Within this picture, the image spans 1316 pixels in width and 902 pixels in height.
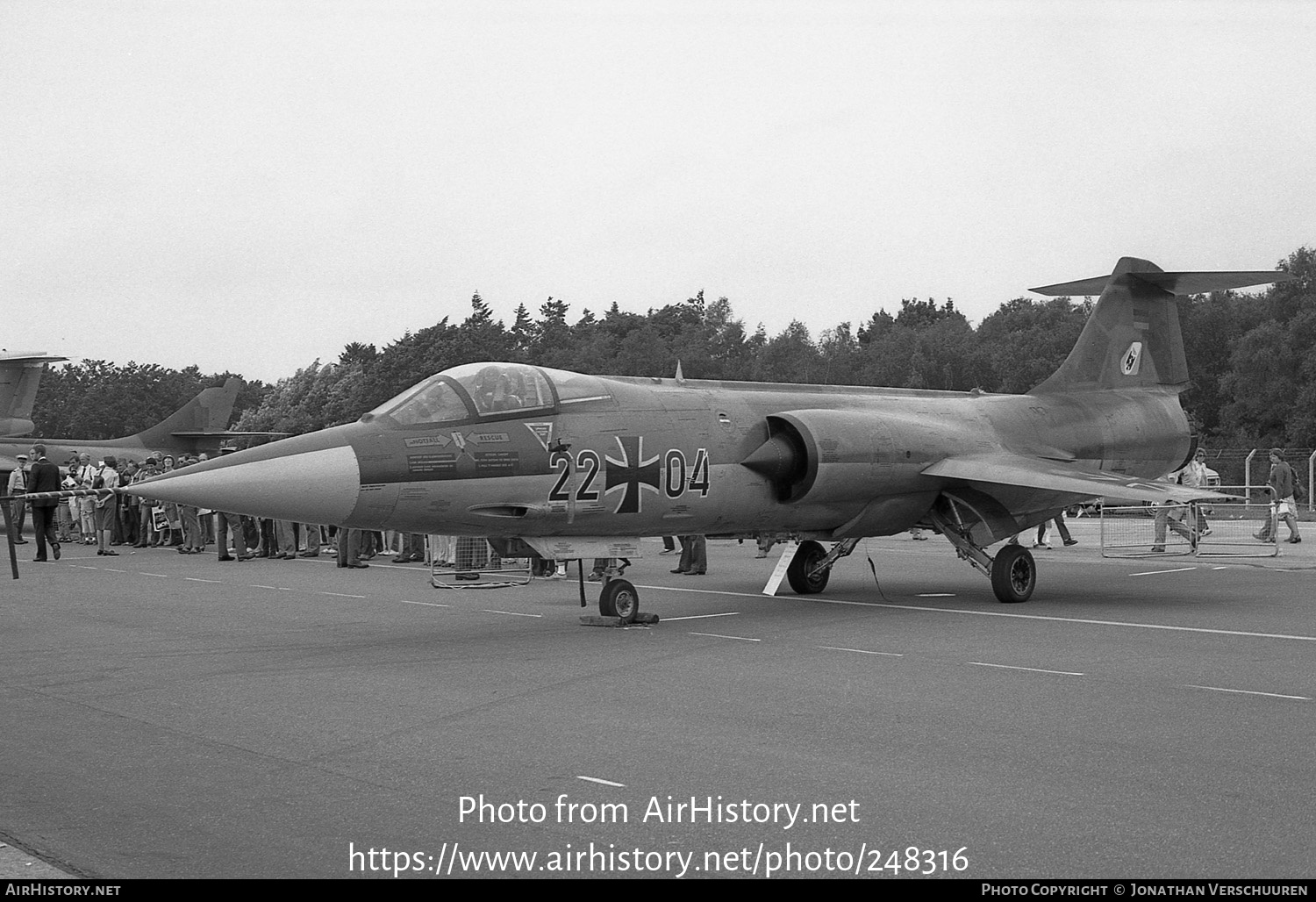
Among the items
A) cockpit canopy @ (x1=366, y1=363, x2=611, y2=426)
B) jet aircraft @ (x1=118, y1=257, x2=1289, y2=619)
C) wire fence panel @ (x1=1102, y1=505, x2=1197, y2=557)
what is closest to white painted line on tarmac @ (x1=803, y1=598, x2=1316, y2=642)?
jet aircraft @ (x1=118, y1=257, x2=1289, y2=619)

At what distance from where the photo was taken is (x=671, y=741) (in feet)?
21.3

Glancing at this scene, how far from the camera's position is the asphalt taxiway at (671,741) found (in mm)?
4605

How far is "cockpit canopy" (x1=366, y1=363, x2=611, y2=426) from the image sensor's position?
10.6 metres

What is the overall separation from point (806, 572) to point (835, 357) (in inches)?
2581

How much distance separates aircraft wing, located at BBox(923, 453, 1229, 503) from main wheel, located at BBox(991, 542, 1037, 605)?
0.77 m

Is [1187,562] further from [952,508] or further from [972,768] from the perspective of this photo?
[972,768]

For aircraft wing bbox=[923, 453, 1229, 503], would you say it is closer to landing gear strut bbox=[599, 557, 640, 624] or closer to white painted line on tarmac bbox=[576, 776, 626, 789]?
landing gear strut bbox=[599, 557, 640, 624]

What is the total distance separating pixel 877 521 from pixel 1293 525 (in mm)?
11631

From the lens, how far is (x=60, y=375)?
104m

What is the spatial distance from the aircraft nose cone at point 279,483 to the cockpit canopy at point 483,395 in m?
0.64

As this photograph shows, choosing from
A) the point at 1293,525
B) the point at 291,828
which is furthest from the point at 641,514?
the point at 1293,525

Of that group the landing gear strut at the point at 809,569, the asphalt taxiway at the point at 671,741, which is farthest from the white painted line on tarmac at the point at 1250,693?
the landing gear strut at the point at 809,569

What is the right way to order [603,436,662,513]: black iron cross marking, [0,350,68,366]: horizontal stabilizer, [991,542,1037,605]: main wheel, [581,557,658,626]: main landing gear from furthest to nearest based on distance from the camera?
[0,350,68,366]: horizontal stabilizer, [991,542,1037,605]: main wheel, [581,557,658,626]: main landing gear, [603,436,662,513]: black iron cross marking

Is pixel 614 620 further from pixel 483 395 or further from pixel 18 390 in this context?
pixel 18 390
